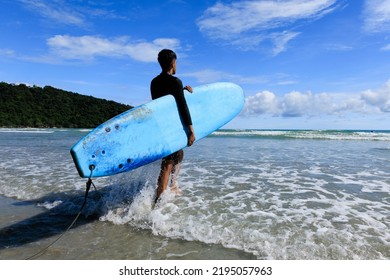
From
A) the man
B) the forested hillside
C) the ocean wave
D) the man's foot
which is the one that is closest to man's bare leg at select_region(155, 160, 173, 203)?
the man

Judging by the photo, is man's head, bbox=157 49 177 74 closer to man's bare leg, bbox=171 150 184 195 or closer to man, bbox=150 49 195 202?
man, bbox=150 49 195 202

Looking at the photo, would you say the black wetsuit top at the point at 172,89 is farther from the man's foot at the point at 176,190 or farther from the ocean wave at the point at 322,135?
the ocean wave at the point at 322,135

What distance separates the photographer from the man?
3928 millimetres

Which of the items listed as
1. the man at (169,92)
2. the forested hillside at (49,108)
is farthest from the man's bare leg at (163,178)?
the forested hillside at (49,108)

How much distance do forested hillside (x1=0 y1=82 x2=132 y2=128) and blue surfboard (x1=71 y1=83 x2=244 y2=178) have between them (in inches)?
2143

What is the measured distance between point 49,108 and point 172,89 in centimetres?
6553

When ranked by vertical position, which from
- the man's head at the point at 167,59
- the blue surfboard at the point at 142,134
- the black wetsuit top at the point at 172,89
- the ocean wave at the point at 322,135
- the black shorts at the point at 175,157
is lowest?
the ocean wave at the point at 322,135

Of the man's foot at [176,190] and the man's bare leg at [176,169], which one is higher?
the man's bare leg at [176,169]

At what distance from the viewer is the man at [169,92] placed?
12.9ft

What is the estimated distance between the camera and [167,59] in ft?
12.8

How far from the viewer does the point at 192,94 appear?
4.57m

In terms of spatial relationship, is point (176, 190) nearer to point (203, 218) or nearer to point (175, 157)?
point (175, 157)
